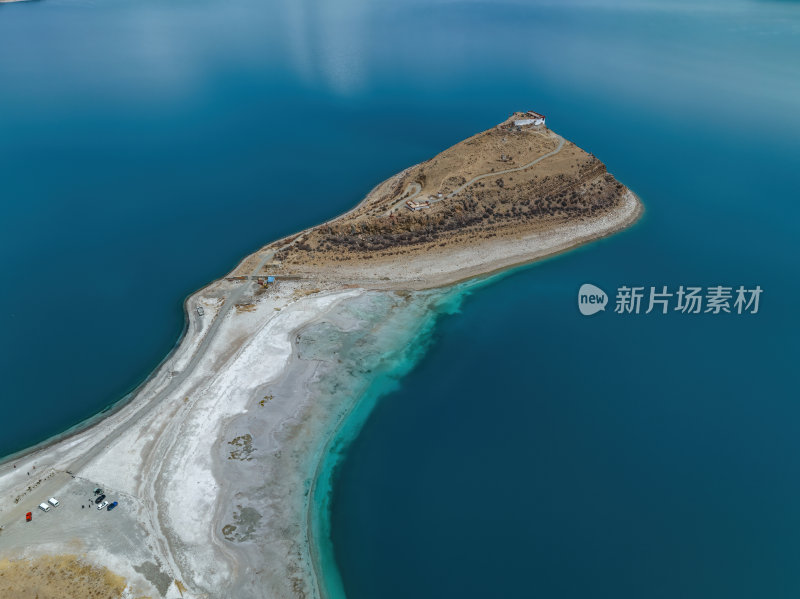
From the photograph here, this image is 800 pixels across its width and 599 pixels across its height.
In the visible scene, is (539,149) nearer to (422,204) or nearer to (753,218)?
(422,204)

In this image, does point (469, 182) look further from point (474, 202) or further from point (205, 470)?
point (205, 470)

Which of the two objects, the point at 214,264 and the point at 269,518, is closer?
the point at 269,518

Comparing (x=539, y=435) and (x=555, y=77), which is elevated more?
(x=555, y=77)

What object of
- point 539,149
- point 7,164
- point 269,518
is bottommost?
point 269,518

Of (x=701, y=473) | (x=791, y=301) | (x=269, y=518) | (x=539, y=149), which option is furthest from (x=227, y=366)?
(x=791, y=301)

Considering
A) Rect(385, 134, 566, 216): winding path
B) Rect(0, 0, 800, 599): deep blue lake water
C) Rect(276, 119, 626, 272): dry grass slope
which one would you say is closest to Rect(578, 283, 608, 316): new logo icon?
Rect(0, 0, 800, 599): deep blue lake water

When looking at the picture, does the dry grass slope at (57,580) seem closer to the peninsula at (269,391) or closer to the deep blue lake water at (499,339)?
the peninsula at (269,391)

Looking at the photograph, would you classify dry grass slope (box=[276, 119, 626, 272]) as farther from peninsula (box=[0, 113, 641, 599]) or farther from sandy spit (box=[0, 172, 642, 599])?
sandy spit (box=[0, 172, 642, 599])

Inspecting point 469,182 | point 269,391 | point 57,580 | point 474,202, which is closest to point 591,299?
point 474,202
